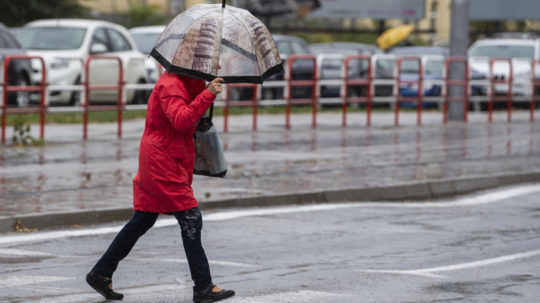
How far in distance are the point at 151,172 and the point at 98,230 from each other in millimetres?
3328

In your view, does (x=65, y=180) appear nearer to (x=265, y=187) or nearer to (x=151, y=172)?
(x=265, y=187)

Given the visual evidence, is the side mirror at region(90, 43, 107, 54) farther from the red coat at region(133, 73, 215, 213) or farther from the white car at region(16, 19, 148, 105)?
the red coat at region(133, 73, 215, 213)

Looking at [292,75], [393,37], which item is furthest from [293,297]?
[393,37]

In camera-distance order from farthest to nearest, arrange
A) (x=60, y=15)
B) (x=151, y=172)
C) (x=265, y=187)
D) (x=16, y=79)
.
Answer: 1. (x=60, y=15)
2. (x=16, y=79)
3. (x=265, y=187)
4. (x=151, y=172)

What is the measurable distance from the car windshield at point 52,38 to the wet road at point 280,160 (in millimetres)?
2080

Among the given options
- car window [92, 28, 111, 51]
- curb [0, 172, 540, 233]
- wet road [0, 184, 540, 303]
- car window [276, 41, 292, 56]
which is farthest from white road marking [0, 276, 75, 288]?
car window [276, 41, 292, 56]

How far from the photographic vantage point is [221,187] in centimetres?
1266

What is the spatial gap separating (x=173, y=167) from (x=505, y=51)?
958 inches

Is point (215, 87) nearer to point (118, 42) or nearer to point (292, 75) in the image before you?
point (118, 42)

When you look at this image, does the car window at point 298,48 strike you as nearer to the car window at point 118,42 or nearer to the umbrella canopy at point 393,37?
the car window at point 118,42

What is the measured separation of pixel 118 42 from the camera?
2311 cm

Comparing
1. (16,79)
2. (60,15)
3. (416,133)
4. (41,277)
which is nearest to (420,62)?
(416,133)

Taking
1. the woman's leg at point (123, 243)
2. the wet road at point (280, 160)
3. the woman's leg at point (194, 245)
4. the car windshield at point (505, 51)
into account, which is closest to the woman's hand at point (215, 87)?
the woman's leg at point (194, 245)

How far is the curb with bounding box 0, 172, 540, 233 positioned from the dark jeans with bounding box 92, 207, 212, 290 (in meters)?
2.99
